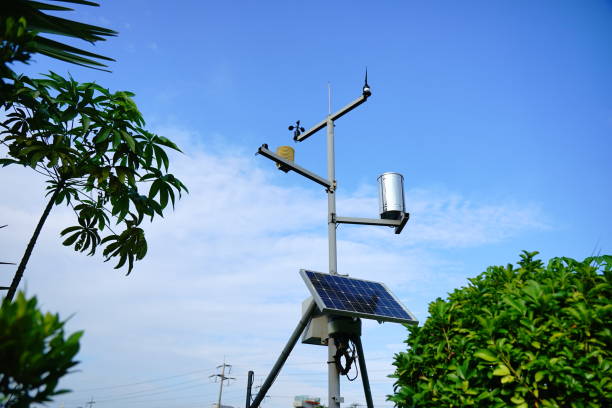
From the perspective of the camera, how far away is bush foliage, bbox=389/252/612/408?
4.60m

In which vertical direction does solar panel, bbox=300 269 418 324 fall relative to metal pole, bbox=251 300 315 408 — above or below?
above

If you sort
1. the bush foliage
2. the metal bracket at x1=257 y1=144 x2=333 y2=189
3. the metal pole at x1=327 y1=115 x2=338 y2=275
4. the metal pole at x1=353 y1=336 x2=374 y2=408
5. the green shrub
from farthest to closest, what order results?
the metal pole at x1=327 y1=115 x2=338 y2=275
the metal bracket at x1=257 y1=144 x2=333 y2=189
the metal pole at x1=353 y1=336 x2=374 y2=408
the bush foliage
the green shrub

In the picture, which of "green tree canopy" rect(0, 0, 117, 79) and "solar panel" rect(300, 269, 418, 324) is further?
"solar panel" rect(300, 269, 418, 324)

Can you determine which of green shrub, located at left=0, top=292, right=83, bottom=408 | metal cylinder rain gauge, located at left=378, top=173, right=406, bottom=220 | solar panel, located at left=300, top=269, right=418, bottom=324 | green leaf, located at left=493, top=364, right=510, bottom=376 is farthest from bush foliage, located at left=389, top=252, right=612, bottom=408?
green shrub, located at left=0, top=292, right=83, bottom=408

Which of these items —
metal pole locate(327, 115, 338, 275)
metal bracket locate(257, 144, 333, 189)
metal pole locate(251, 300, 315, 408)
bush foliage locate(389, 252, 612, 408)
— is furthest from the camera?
metal pole locate(327, 115, 338, 275)

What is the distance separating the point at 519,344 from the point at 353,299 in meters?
3.61

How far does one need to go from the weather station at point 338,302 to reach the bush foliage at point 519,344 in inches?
75.2

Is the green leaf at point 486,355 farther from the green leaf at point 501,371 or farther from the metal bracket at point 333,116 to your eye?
the metal bracket at point 333,116

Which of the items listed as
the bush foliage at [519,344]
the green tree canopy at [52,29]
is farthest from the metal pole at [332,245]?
the green tree canopy at [52,29]

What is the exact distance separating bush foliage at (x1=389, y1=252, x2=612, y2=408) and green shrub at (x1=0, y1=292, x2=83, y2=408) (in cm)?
410

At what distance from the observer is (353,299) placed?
8.30 metres

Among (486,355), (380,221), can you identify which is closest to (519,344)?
(486,355)

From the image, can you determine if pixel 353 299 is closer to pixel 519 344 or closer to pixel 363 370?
pixel 363 370

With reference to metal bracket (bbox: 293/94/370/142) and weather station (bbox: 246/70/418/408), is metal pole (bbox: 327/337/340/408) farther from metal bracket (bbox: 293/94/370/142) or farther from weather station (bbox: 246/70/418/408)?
metal bracket (bbox: 293/94/370/142)
